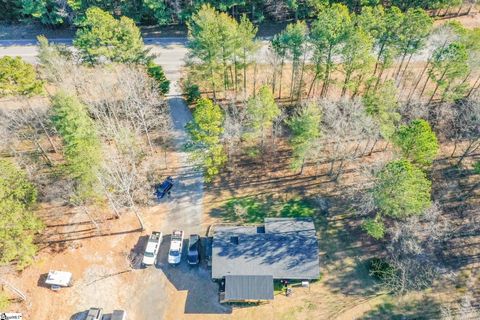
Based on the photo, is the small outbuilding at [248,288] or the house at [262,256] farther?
the house at [262,256]

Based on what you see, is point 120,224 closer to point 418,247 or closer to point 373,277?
point 373,277

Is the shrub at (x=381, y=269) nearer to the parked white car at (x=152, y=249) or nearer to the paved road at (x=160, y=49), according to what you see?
the parked white car at (x=152, y=249)

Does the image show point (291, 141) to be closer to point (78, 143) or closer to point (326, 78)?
point (326, 78)

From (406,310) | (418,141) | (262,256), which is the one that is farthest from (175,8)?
(406,310)

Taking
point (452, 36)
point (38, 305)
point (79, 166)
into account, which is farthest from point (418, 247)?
point (38, 305)

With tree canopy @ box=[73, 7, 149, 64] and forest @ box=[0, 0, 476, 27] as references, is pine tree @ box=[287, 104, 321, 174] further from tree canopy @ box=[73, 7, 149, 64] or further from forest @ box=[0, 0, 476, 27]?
forest @ box=[0, 0, 476, 27]

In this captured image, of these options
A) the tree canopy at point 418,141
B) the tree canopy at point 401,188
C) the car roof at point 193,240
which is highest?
the tree canopy at point 418,141

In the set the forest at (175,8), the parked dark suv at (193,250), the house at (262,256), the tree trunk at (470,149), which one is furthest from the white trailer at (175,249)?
the tree trunk at (470,149)
